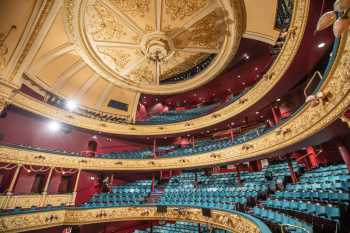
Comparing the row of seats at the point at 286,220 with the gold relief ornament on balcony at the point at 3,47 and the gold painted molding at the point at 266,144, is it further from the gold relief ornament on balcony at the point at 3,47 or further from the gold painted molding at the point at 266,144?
the gold relief ornament on balcony at the point at 3,47

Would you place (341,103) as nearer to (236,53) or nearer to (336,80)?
(336,80)

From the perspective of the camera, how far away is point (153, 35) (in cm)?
816

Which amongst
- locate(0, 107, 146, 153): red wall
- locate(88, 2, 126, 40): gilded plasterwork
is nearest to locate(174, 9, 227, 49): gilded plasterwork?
locate(88, 2, 126, 40): gilded plasterwork

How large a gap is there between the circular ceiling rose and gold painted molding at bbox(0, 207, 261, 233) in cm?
671

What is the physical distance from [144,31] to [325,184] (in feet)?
27.6

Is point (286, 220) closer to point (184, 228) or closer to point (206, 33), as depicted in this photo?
point (184, 228)

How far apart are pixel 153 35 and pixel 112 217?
26.9 ft

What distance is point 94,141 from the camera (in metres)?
10.1

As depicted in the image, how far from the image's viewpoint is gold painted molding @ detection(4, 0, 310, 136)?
4334mm

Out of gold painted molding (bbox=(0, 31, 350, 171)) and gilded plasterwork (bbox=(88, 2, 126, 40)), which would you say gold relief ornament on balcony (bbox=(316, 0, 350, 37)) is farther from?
gilded plasterwork (bbox=(88, 2, 126, 40))

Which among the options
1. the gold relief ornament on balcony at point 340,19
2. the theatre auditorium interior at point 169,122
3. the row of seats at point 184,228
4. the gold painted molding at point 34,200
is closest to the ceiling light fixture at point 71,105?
the theatre auditorium interior at point 169,122

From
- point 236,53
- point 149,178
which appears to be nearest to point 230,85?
point 236,53

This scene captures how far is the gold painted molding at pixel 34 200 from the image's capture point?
577 cm

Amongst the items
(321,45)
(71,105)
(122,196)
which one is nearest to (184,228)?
(122,196)
